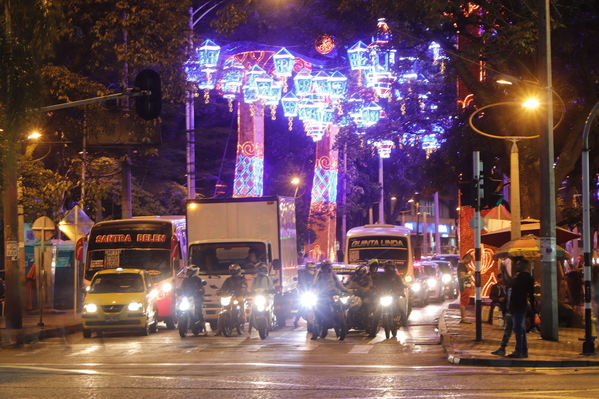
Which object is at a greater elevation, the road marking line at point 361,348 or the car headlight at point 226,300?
the car headlight at point 226,300

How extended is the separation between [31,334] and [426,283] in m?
20.0

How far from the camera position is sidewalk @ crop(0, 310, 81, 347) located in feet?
78.5

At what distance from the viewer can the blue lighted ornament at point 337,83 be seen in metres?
39.5

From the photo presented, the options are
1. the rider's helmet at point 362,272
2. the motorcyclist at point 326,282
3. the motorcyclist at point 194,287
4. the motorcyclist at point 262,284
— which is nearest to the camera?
the motorcyclist at point 326,282

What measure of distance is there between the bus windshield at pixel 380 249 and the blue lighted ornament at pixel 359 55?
6.72 metres

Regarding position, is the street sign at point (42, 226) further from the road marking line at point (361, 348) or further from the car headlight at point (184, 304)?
the road marking line at point (361, 348)

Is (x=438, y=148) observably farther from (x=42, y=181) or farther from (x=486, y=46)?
(x=42, y=181)

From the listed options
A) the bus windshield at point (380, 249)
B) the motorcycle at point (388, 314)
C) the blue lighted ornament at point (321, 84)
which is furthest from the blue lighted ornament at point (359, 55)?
the motorcycle at point (388, 314)

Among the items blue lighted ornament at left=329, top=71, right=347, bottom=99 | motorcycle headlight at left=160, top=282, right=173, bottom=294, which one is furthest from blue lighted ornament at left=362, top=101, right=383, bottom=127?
motorcycle headlight at left=160, top=282, right=173, bottom=294

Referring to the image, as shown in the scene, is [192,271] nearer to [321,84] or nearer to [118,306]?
[118,306]

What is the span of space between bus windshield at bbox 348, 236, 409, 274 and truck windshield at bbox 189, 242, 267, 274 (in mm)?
9081

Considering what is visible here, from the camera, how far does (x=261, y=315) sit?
23125 mm

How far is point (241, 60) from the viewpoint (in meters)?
40.7

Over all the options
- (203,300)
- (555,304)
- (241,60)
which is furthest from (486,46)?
(241,60)
